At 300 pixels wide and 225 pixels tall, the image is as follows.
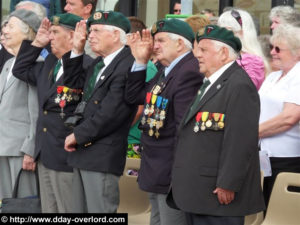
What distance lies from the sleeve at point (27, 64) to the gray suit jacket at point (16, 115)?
0.14 meters

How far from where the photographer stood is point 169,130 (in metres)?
5.21

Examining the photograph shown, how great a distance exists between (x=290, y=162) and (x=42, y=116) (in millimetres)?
1877

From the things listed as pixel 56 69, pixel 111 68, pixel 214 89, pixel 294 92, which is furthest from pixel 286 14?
pixel 214 89

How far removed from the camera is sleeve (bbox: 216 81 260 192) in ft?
14.8

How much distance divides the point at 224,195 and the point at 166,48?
1289 mm

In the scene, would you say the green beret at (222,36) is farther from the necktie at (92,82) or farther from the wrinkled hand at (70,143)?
the wrinkled hand at (70,143)

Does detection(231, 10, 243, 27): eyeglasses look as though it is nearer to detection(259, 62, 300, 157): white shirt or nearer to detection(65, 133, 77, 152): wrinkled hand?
detection(259, 62, 300, 157): white shirt

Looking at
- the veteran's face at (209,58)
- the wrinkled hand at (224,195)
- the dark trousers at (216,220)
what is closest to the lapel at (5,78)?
the veteran's face at (209,58)

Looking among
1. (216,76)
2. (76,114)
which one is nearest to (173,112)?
(216,76)

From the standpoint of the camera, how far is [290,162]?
19.0 feet

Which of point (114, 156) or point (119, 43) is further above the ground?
point (119, 43)

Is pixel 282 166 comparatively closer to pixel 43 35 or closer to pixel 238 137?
pixel 238 137

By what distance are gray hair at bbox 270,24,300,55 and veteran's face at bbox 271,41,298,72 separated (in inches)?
0.8

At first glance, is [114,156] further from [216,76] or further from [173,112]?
[216,76]
